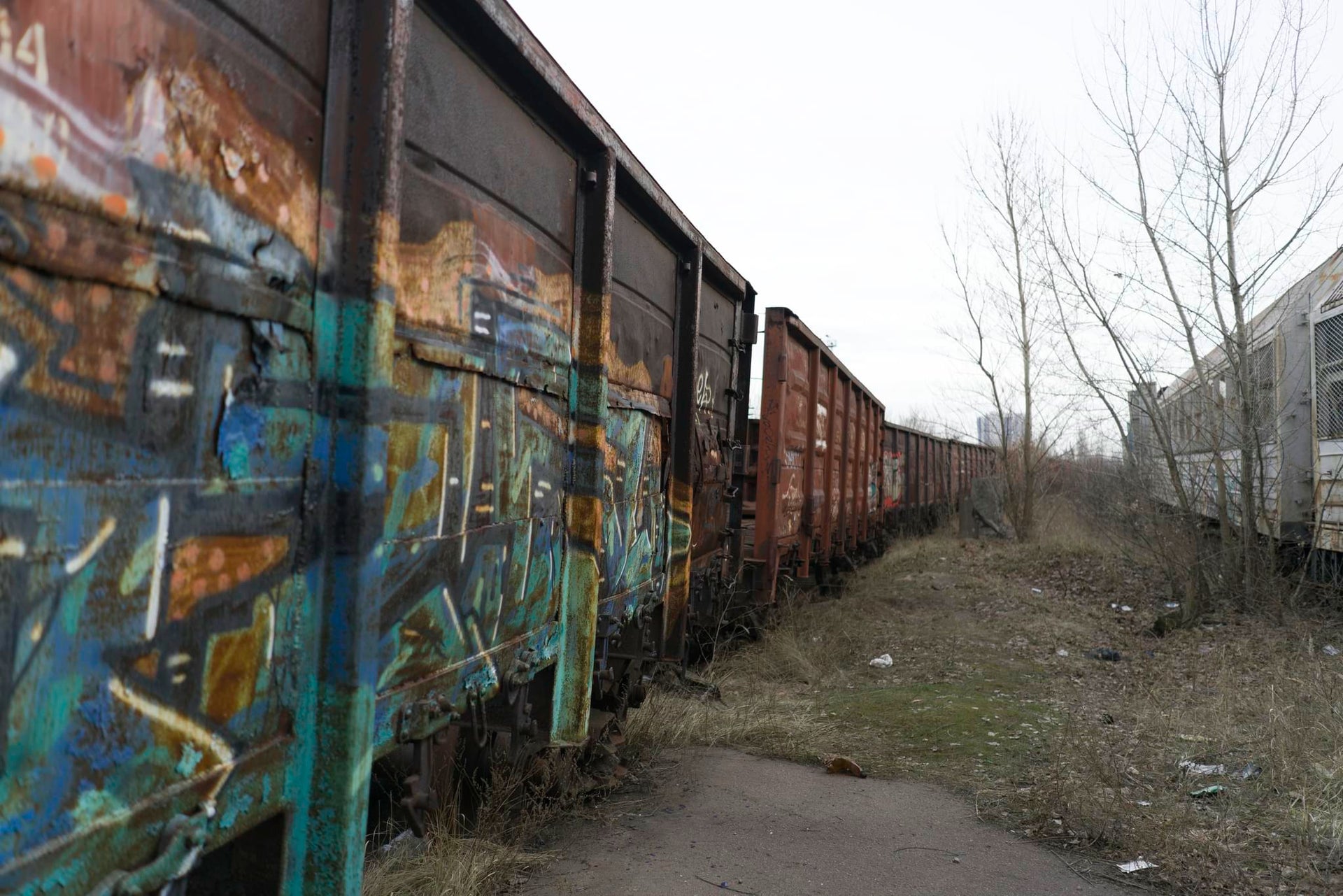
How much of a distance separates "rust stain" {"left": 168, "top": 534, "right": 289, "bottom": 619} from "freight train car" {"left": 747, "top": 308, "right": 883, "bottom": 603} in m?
6.18

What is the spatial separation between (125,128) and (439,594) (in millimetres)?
1366

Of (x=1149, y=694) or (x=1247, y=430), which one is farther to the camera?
(x=1247, y=430)

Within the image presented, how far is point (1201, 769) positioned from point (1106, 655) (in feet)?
12.5

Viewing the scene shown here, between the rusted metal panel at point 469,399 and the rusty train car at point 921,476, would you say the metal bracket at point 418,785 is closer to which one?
the rusted metal panel at point 469,399

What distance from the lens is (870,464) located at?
13625mm

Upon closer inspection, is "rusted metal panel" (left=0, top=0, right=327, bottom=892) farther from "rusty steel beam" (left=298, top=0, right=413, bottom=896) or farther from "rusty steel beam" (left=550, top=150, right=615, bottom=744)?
"rusty steel beam" (left=550, top=150, right=615, bottom=744)

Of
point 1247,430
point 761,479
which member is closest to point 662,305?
point 761,479

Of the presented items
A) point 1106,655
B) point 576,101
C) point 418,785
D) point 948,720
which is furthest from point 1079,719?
point 576,101

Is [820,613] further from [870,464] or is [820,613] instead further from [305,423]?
[305,423]

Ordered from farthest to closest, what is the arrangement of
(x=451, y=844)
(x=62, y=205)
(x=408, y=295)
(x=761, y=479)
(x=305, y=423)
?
(x=761, y=479), (x=451, y=844), (x=408, y=295), (x=305, y=423), (x=62, y=205)

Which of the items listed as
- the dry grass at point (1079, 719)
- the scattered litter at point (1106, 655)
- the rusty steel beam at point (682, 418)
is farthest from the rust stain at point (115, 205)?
the scattered litter at point (1106, 655)

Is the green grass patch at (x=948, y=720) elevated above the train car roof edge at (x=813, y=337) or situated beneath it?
situated beneath

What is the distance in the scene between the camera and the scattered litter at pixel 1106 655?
28.2 feet

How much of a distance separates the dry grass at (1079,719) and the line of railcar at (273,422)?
2.55 metres
